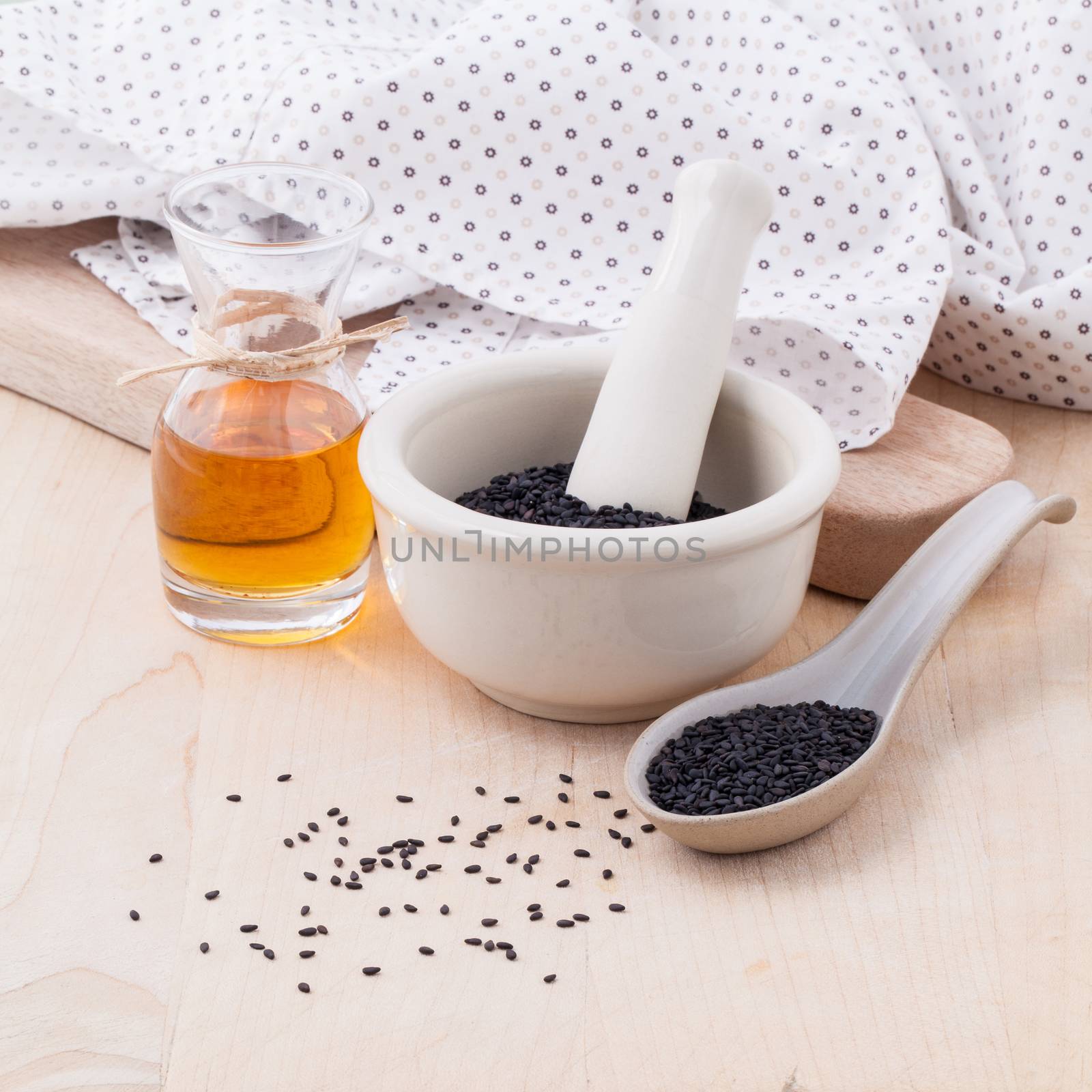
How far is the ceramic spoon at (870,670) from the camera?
0.86 m

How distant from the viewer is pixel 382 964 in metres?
0.82

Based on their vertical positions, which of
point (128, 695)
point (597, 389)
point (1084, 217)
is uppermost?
point (1084, 217)

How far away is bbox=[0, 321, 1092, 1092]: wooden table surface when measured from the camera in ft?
2.48

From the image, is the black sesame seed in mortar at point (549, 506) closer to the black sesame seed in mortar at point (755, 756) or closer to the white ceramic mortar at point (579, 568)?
the white ceramic mortar at point (579, 568)

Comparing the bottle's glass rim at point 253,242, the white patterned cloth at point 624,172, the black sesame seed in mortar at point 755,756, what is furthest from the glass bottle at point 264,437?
the black sesame seed in mortar at point 755,756

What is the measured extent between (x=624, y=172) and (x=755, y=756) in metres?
0.73

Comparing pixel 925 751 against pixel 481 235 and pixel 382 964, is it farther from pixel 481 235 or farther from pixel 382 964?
pixel 481 235

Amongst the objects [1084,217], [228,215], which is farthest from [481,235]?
[1084,217]

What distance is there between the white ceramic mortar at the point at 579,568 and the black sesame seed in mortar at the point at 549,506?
43 millimetres

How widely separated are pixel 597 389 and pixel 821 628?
30cm

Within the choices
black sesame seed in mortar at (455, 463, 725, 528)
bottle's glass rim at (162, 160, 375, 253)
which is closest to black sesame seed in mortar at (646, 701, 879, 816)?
black sesame seed in mortar at (455, 463, 725, 528)

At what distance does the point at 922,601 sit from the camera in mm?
1049

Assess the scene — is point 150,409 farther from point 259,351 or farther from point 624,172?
point 624,172

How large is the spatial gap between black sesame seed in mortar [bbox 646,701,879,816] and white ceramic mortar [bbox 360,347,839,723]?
53 mm
